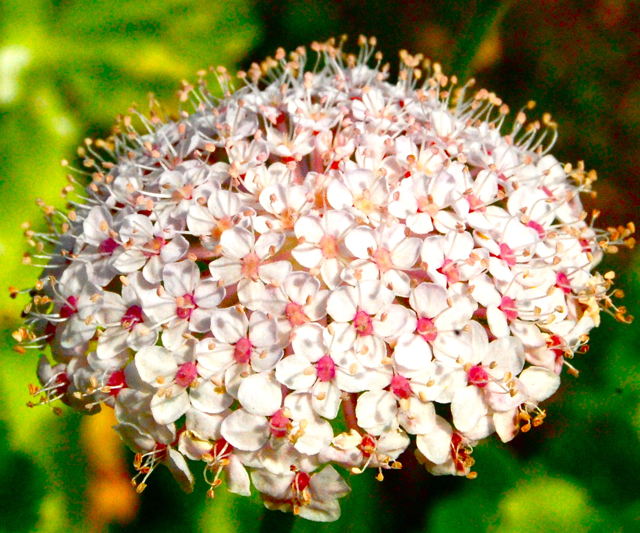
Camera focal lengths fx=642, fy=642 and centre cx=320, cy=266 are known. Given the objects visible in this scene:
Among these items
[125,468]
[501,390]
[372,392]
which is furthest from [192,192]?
[125,468]

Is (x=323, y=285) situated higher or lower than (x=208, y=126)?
lower

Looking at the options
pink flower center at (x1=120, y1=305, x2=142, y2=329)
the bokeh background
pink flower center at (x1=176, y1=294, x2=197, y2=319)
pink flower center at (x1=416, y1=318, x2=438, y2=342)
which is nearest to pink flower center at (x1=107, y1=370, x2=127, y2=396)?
pink flower center at (x1=120, y1=305, x2=142, y2=329)

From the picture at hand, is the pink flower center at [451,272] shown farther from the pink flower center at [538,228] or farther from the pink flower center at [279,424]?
Answer: the pink flower center at [279,424]

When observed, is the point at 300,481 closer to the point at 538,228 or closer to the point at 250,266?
the point at 250,266

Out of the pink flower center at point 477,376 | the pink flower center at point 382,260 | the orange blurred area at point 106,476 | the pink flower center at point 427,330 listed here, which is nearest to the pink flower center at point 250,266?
the pink flower center at point 382,260

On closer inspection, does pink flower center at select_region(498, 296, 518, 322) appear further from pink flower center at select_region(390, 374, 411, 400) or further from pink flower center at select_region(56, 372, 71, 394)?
pink flower center at select_region(56, 372, 71, 394)

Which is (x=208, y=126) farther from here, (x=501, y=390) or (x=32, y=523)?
(x=32, y=523)
